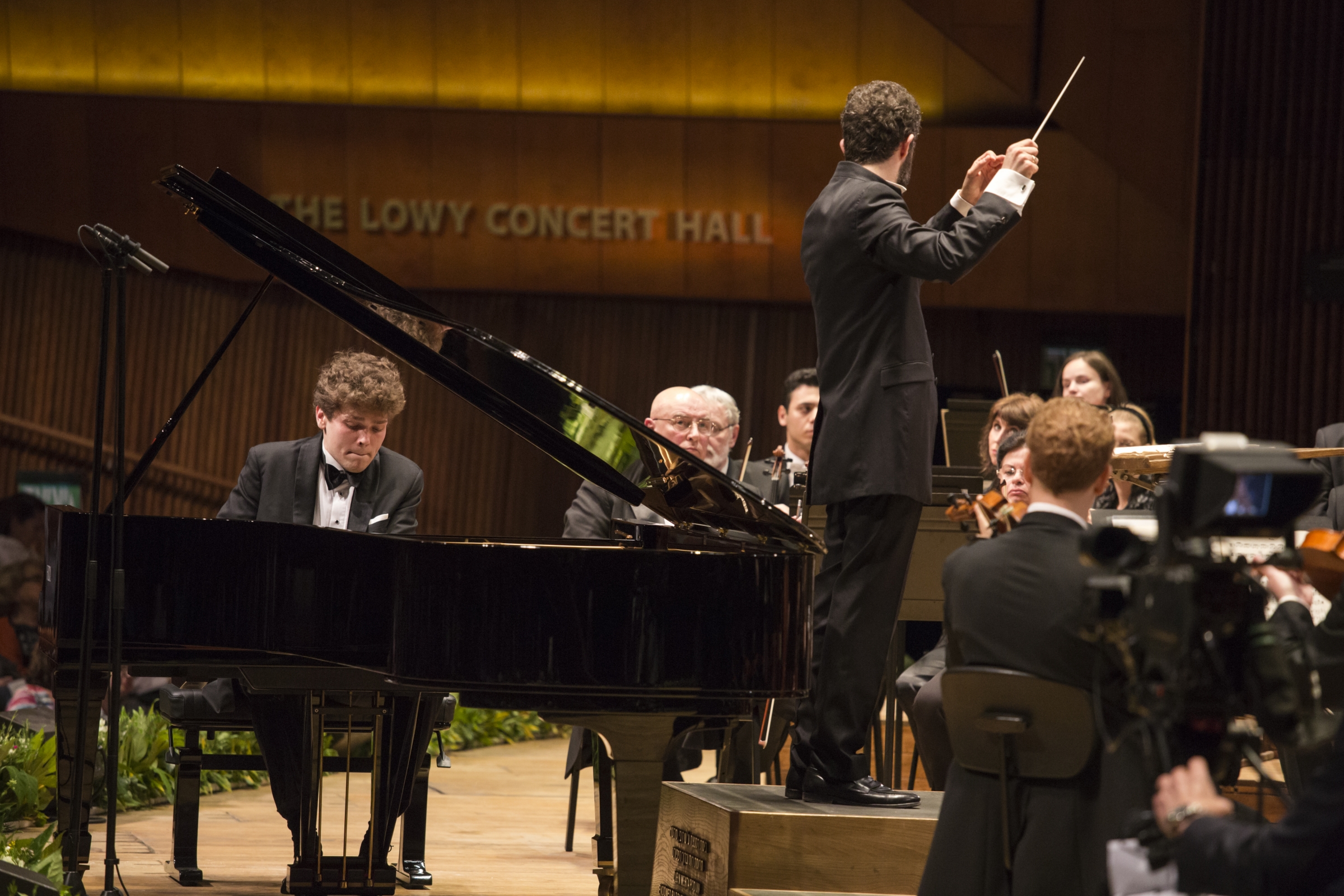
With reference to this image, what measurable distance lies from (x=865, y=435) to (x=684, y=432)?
1.88 metres

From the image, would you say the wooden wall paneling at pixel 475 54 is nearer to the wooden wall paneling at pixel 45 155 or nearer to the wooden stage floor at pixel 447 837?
the wooden wall paneling at pixel 45 155

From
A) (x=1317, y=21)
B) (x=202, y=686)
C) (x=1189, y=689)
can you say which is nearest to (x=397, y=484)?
(x=202, y=686)

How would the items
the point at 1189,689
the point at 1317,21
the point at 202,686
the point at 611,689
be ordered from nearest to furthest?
the point at 1189,689 → the point at 611,689 → the point at 202,686 → the point at 1317,21

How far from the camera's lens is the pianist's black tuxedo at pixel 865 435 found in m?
3.14

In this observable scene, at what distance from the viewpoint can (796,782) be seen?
11.1 ft

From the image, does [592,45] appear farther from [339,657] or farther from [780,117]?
[339,657]

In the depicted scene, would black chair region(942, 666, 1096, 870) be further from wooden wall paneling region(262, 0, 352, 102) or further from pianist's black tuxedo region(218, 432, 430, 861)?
wooden wall paneling region(262, 0, 352, 102)

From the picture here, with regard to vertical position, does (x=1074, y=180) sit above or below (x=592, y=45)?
below

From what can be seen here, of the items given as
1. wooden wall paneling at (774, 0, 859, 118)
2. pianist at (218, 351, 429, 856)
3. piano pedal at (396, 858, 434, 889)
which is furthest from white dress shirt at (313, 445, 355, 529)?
wooden wall paneling at (774, 0, 859, 118)

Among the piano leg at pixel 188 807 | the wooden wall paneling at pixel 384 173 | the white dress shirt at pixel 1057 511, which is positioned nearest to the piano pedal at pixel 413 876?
the piano leg at pixel 188 807

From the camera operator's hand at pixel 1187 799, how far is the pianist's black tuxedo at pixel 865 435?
4.32ft

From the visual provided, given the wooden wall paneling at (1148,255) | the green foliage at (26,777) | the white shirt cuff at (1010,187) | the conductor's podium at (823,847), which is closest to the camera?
the white shirt cuff at (1010,187)

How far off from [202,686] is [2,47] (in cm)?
571

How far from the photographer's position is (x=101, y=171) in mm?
8406
